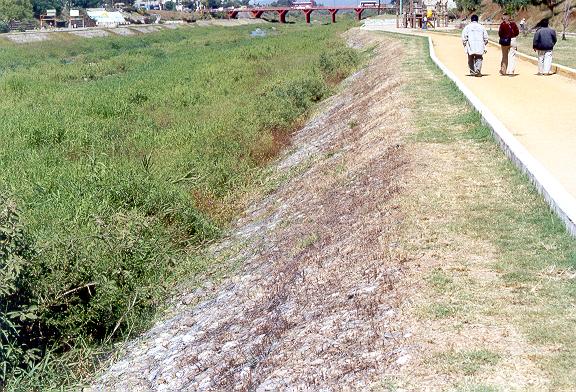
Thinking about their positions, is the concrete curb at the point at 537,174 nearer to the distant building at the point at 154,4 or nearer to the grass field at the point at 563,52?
the grass field at the point at 563,52

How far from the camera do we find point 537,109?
461 inches

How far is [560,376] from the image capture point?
4.09 meters

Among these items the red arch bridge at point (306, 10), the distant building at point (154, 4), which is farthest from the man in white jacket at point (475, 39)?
the distant building at point (154, 4)

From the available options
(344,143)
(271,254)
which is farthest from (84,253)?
(344,143)

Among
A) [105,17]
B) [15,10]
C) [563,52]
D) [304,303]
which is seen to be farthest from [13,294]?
[105,17]

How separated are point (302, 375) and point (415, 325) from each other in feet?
2.82

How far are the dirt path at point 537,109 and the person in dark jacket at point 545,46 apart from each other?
0.96 ft

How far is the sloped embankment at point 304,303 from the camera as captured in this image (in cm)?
505

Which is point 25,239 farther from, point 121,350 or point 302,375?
point 302,375

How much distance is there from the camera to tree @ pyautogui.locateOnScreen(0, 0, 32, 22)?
293 ft

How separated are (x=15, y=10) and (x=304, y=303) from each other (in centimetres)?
9753

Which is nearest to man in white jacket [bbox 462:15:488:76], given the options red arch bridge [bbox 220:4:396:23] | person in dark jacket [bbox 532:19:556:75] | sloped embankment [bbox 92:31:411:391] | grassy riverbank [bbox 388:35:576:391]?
person in dark jacket [bbox 532:19:556:75]

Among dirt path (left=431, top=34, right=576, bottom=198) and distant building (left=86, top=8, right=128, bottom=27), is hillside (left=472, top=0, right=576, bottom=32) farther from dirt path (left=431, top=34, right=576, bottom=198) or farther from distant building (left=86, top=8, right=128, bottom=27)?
distant building (left=86, top=8, right=128, bottom=27)

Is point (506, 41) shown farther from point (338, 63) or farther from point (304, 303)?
point (304, 303)
